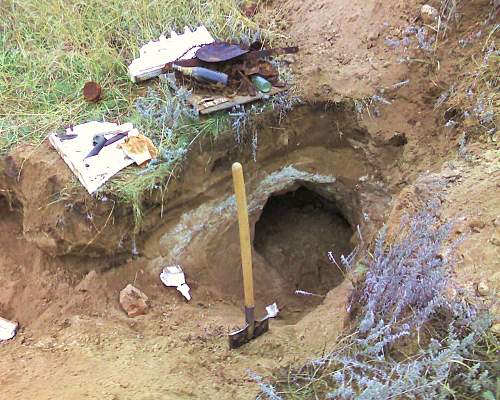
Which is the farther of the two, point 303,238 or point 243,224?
point 303,238

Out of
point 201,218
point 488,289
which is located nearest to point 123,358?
point 201,218

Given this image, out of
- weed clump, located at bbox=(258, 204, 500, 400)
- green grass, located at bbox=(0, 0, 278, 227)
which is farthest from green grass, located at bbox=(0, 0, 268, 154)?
weed clump, located at bbox=(258, 204, 500, 400)

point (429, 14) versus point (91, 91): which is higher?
point (91, 91)

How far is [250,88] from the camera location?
10.5ft

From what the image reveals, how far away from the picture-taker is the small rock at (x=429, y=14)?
3.29 m

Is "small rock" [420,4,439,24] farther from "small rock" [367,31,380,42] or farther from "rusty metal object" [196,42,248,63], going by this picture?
"rusty metal object" [196,42,248,63]

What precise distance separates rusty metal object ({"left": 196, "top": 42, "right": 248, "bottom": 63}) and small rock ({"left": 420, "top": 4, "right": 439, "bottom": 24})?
1.14 metres

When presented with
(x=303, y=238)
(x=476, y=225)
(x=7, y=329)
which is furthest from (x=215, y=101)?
(x=7, y=329)

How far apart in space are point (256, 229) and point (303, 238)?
346 millimetres

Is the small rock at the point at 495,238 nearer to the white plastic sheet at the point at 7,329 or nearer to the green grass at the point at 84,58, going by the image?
the green grass at the point at 84,58

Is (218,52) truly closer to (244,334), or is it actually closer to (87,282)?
(87,282)

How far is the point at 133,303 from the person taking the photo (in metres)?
2.88

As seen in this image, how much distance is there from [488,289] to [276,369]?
35.6 inches

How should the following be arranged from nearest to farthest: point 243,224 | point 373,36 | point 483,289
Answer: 1. point 483,289
2. point 243,224
3. point 373,36
